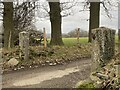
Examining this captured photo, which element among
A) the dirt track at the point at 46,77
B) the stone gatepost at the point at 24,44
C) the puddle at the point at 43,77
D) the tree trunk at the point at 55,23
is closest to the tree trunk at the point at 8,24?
the tree trunk at the point at 55,23

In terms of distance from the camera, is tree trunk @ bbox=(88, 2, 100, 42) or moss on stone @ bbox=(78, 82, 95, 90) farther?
tree trunk @ bbox=(88, 2, 100, 42)

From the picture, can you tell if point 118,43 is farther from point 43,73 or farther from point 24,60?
point 24,60

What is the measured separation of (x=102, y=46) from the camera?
277 inches

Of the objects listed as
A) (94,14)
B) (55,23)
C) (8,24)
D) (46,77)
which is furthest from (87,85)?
(94,14)

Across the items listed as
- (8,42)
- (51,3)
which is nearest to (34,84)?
(8,42)

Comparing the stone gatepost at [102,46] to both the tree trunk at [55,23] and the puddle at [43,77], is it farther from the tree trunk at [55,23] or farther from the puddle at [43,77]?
the tree trunk at [55,23]

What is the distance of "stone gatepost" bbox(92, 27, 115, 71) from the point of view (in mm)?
7008

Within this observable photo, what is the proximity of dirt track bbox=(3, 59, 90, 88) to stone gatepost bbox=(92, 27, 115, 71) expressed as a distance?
1.19 metres

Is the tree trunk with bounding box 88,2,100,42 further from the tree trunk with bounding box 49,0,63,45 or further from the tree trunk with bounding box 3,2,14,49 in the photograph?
the tree trunk with bounding box 3,2,14,49

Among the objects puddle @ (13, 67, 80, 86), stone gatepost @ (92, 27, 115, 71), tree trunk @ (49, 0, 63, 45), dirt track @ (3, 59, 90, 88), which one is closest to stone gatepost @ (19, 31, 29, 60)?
dirt track @ (3, 59, 90, 88)

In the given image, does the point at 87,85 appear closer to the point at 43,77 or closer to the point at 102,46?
the point at 102,46

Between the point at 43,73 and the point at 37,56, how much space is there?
110 inches

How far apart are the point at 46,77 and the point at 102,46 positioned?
Answer: 3179 millimetres

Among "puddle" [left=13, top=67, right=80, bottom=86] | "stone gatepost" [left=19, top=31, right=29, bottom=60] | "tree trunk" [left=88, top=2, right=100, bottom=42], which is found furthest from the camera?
"tree trunk" [left=88, top=2, right=100, bottom=42]
